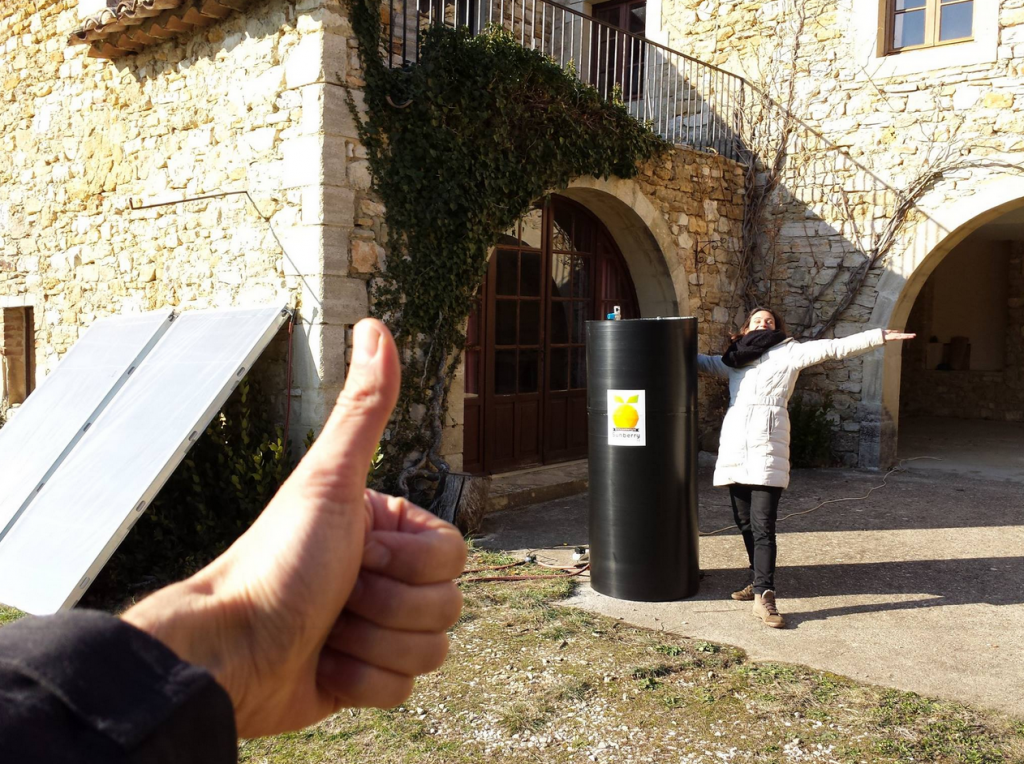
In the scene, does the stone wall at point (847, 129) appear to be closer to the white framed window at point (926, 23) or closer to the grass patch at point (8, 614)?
the white framed window at point (926, 23)

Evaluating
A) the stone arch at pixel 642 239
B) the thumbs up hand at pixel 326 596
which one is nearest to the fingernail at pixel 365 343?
the thumbs up hand at pixel 326 596

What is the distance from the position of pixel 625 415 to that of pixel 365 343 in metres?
3.64

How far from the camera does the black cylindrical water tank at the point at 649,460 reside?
166 inches

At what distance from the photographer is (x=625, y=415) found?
168 inches

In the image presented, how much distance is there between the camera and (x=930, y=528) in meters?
5.85

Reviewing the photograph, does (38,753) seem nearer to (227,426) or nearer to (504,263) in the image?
(227,426)

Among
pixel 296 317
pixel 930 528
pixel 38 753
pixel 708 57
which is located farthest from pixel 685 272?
pixel 38 753

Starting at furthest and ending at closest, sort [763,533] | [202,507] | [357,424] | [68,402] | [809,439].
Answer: [809,439], [68,402], [202,507], [763,533], [357,424]

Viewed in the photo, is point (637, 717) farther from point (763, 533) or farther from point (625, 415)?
point (625, 415)

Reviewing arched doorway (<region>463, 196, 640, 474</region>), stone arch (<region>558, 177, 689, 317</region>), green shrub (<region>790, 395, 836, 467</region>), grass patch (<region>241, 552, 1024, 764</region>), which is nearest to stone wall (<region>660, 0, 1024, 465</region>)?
green shrub (<region>790, 395, 836, 467</region>)

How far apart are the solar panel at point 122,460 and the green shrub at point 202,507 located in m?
0.33

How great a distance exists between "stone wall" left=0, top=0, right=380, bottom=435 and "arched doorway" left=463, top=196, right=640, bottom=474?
177 cm

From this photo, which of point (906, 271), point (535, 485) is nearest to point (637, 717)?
point (535, 485)

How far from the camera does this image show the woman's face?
4387mm
